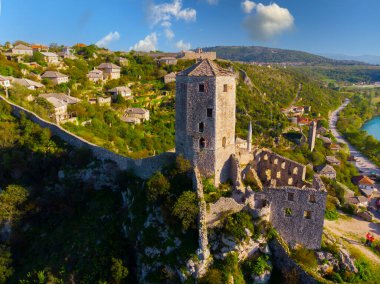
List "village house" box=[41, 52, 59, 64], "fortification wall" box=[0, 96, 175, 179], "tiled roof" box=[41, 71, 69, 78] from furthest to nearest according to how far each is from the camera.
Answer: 1. "village house" box=[41, 52, 59, 64]
2. "tiled roof" box=[41, 71, 69, 78]
3. "fortification wall" box=[0, 96, 175, 179]

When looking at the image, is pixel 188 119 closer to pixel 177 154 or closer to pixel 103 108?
pixel 177 154

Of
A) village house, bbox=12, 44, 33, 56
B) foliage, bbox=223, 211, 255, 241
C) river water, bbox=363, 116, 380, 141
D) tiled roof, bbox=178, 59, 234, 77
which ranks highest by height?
village house, bbox=12, 44, 33, 56

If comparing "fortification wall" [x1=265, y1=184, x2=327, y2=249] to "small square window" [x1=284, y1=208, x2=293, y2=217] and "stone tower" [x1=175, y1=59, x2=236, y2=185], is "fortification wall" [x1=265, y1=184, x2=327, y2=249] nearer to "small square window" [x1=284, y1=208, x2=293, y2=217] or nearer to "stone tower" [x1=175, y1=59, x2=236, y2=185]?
"small square window" [x1=284, y1=208, x2=293, y2=217]

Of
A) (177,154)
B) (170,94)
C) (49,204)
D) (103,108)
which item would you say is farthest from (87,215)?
(170,94)

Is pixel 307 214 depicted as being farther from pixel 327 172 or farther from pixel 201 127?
pixel 327 172

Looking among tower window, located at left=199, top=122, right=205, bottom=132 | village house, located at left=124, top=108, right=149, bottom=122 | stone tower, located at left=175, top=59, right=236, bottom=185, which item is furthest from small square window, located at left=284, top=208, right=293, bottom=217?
village house, located at left=124, top=108, right=149, bottom=122

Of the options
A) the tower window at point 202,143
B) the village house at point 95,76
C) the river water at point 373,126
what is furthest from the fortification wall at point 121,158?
the river water at point 373,126
